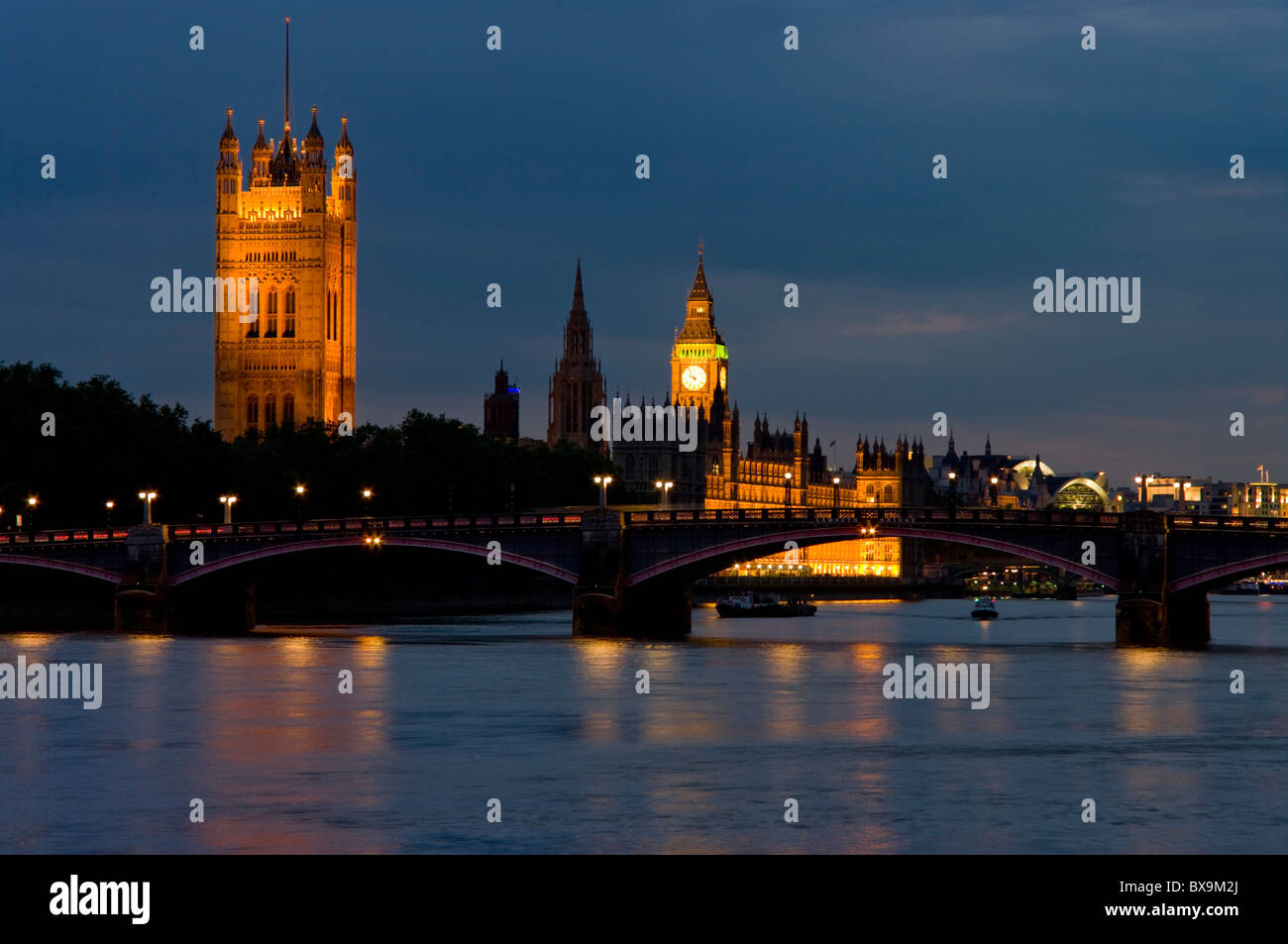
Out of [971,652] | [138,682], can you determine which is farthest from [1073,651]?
[138,682]

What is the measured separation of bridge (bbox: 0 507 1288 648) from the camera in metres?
82.7

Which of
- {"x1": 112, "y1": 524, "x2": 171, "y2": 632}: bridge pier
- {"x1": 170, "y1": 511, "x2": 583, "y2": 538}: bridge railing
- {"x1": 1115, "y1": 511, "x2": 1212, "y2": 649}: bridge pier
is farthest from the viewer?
{"x1": 112, "y1": 524, "x2": 171, "y2": 632}: bridge pier

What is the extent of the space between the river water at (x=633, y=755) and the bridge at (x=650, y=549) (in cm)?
392

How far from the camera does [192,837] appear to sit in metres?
35.3

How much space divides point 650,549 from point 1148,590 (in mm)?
19188

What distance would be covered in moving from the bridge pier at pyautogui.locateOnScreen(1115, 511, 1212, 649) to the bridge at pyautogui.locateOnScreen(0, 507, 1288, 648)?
50 millimetres

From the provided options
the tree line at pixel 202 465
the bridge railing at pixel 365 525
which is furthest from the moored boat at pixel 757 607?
the bridge railing at pixel 365 525

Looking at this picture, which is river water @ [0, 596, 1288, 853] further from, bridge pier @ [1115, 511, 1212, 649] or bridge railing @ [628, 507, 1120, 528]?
bridge railing @ [628, 507, 1120, 528]

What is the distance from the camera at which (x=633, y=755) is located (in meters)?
46.6

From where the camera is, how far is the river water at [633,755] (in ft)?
118

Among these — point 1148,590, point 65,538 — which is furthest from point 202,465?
point 1148,590

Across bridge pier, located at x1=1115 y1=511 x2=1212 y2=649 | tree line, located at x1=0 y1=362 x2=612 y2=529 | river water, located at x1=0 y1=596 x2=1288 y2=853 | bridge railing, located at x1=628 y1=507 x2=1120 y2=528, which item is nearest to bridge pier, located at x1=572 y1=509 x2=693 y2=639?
bridge railing, located at x1=628 y1=507 x2=1120 y2=528
